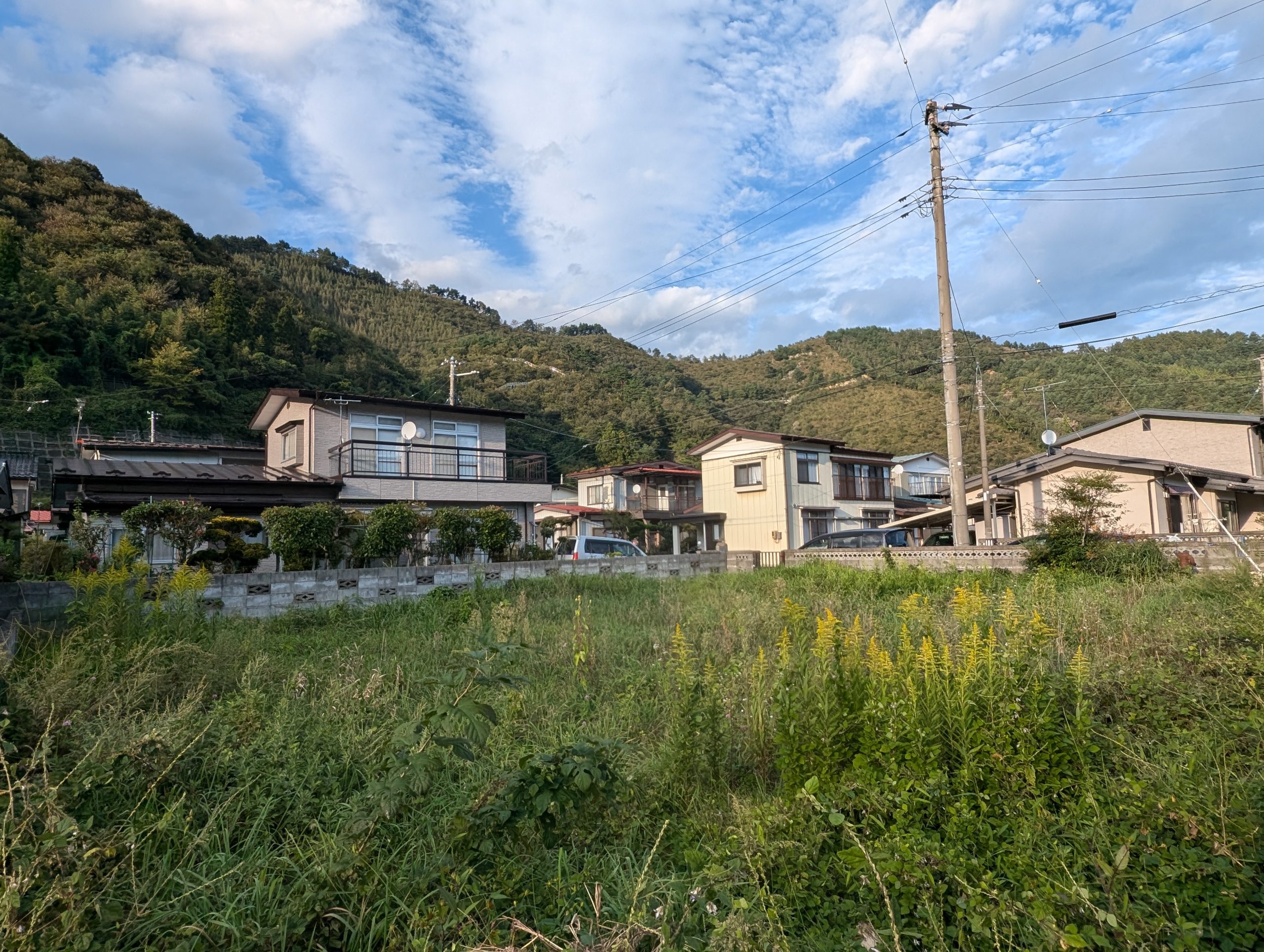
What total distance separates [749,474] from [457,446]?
13.4m

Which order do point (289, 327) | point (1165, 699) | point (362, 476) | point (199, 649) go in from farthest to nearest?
point (289, 327), point (362, 476), point (199, 649), point (1165, 699)

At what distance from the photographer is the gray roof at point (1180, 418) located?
18.6m

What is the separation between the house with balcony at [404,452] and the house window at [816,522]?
40.1 feet

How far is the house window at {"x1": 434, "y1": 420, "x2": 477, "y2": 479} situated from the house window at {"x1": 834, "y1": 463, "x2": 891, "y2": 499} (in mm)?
15909

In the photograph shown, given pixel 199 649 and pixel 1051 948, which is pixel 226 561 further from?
pixel 1051 948

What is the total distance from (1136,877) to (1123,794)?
0.62 metres

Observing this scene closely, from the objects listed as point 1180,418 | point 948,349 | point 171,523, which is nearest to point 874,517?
point 1180,418

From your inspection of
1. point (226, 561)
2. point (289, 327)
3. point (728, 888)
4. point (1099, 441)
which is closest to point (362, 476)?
point (226, 561)

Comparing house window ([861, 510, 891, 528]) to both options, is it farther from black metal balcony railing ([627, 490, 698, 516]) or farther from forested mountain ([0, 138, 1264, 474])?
black metal balcony railing ([627, 490, 698, 516])

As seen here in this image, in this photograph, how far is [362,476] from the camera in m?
16.3

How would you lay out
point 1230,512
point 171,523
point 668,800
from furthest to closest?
1. point 1230,512
2. point 171,523
3. point 668,800

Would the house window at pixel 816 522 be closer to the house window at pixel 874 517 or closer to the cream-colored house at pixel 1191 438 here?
the house window at pixel 874 517

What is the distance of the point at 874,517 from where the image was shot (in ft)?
96.4

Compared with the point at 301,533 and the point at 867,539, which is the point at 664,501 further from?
the point at 301,533
